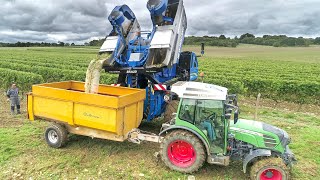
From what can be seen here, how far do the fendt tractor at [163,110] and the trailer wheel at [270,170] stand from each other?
0.06 ft

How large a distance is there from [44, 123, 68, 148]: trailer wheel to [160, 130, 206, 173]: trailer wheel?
9.22 feet

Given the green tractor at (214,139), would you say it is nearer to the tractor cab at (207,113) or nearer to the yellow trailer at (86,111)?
the tractor cab at (207,113)

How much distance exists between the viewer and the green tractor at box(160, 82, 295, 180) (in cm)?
574

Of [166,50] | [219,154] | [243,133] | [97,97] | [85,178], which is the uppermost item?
[166,50]

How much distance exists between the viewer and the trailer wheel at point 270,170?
5.45 metres

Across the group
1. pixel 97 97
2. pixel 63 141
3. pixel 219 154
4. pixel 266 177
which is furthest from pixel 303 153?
pixel 63 141

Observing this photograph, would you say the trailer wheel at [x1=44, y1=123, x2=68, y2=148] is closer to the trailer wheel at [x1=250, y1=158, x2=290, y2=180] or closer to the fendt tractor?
the fendt tractor

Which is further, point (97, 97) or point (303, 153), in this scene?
point (303, 153)

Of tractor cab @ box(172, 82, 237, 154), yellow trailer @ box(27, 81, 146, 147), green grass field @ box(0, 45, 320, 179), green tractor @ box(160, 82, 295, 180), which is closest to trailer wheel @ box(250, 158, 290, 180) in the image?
green tractor @ box(160, 82, 295, 180)

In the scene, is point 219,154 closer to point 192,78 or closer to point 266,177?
point 266,177

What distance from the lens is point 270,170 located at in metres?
5.55

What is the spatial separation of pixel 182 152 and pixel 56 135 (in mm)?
3518

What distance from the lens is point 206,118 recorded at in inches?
234

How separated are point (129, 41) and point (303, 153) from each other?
19.4 feet
